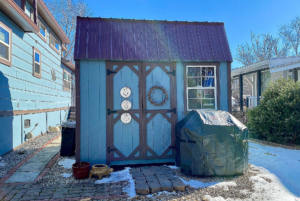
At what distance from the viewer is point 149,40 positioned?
16.6 feet

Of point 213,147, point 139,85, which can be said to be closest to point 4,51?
point 139,85

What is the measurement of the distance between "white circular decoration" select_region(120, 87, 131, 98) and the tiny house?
2cm

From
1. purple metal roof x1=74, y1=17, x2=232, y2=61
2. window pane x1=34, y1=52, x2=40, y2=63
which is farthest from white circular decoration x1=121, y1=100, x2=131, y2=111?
window pane x1=34, y1=52, x2=40, y2=63

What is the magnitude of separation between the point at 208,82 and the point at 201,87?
0.23m

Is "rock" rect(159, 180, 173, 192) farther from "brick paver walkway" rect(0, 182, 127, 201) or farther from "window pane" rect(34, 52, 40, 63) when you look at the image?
"window pane" rect(34, 52, 40, 63)

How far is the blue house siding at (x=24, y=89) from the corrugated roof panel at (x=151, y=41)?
12.9ft

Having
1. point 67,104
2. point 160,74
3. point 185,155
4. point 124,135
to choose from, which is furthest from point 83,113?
point 67,104

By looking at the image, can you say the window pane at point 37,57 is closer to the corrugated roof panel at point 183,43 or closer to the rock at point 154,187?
the corrugated roof panel at point 183,43

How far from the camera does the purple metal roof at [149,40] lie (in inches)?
184

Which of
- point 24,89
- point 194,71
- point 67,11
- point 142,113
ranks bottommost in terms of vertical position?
point 142,113

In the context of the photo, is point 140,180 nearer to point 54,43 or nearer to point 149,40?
point 149,40

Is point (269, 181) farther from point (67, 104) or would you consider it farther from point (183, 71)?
point (67, 104)

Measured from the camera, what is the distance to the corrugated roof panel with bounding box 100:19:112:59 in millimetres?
4604

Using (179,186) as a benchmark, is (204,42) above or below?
above
